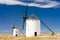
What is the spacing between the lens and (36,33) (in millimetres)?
69000

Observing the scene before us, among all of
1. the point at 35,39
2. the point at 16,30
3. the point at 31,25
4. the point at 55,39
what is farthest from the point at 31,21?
the point at 16,30

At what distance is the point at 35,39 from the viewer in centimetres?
5694

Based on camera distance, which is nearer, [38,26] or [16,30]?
[38,26]

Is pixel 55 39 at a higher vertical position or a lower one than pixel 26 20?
lower

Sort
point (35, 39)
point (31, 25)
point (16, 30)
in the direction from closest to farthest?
point (35, 39)
point (31, 25)
point (16, 30)

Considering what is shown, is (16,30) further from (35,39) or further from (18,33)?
(35,39)

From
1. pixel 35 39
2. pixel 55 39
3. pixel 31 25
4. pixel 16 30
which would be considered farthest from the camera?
pixel 16 30

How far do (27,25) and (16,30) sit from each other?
2143cm

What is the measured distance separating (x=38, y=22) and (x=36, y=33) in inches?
149

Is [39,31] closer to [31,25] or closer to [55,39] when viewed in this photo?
[31,25]

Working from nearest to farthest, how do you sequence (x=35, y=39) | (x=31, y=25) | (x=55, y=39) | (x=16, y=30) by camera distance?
(x=55, y=39) → (x=35, y=39) → (x=31, y=25) → (x=16, y=30)

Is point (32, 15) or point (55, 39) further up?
point (32, 15)

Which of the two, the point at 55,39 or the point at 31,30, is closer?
the point at 55,39

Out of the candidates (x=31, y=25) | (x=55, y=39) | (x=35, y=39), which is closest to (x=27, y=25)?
(x=31, y=25)
